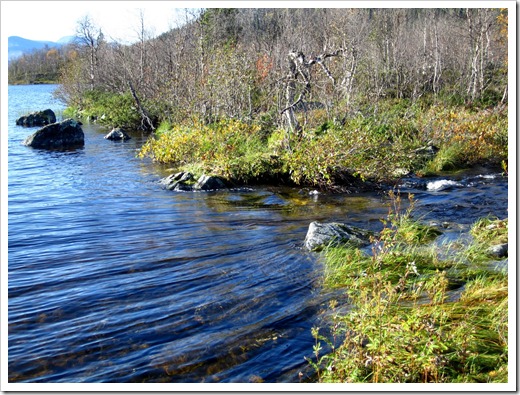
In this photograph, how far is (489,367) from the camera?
434 centimetres

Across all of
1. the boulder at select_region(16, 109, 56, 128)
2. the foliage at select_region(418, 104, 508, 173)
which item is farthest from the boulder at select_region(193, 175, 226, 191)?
the boulder at select_region(16, 109, 56, 128)

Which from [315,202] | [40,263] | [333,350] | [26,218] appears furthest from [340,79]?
[333,350]

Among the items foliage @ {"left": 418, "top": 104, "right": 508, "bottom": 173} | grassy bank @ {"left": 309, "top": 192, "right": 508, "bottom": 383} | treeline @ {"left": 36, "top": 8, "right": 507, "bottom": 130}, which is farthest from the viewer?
treeline @ {"left": 36, "top": 8, "right": 507, "bottom": 130}

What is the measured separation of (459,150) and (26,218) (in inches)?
488

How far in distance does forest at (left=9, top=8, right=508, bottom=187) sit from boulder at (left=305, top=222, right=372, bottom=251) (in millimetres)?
4202

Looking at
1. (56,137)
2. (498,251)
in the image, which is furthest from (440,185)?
(56,137)

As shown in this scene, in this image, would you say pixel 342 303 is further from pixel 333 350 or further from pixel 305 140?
pixel 305 140

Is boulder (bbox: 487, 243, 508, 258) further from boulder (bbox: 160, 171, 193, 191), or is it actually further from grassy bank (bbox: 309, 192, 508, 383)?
boulder (bbox: 160, 171, 193, 191)

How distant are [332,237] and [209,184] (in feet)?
19.2

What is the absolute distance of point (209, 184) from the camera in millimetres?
13195

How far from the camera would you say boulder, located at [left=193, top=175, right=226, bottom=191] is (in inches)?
517

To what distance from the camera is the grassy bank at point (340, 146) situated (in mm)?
12820

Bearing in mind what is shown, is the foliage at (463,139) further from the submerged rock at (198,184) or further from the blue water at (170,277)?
the submerged rock at (198,184)

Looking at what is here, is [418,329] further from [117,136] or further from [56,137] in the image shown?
[117,136]
